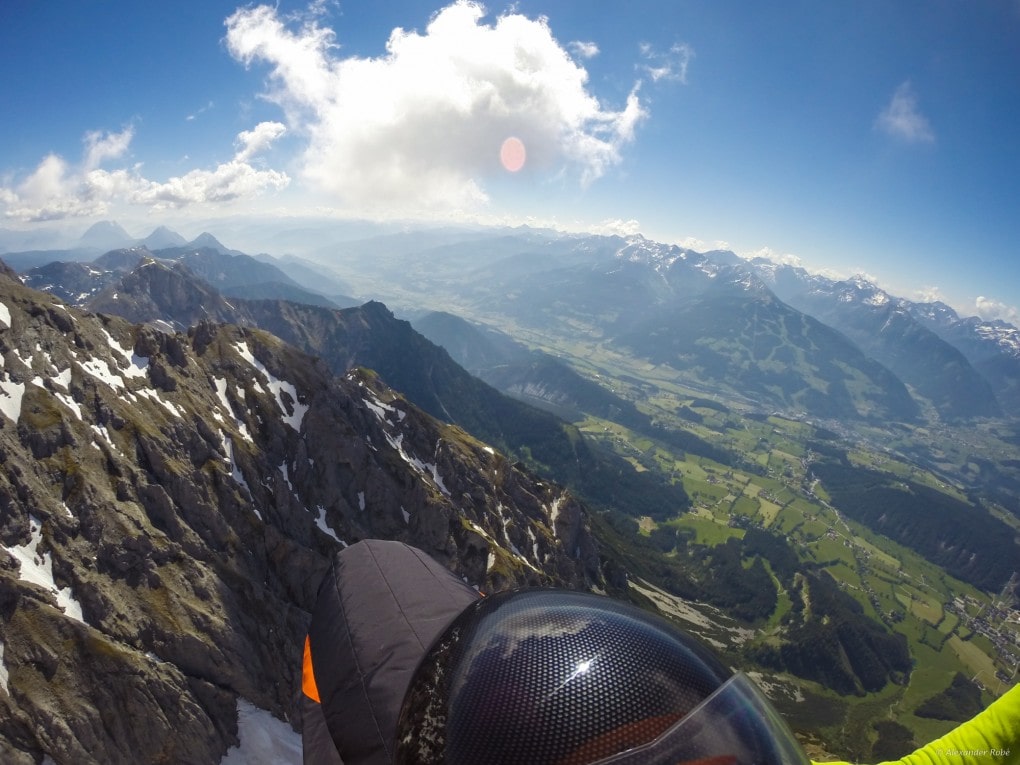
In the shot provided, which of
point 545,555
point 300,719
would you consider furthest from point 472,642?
point 545,555

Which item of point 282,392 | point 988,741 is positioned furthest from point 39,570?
point 988,741

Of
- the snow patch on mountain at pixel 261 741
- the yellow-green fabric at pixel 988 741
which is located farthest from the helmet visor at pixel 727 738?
the snow patch on mountain at pixel 261 741

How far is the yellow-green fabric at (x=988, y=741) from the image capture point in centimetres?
568

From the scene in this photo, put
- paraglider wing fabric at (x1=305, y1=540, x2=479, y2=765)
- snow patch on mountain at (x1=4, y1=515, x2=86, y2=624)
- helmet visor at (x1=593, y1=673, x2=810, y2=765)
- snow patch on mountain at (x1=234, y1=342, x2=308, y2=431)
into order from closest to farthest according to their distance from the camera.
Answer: helmet visor at (x1=593, y1=673, x2=810, y2=765) < paraglider wing fabric at (x1=305, y1=540, x2=479, y2=765) < snow patch on mountain at (x1=4, y1=515, x2=86, y2=624) < snow patch on mountain at (x1=234, y1=342, x2=308, y2=431)

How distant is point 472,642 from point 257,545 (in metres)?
77.0

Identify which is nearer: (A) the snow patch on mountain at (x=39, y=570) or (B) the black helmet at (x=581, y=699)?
(B) the black helmet at (x=581, y=699)

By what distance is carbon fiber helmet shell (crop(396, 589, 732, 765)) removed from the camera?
139 inches

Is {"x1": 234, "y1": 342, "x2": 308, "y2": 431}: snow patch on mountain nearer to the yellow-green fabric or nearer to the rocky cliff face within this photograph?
the rocky cliff face

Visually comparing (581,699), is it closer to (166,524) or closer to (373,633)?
(373,633)

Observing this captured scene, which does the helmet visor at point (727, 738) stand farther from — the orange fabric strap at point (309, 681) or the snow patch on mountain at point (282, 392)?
the snow patch on mountain at point (282, 392)

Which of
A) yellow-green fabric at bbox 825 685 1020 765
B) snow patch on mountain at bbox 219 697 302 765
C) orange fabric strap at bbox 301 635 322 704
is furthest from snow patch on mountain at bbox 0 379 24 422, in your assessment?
yellow-green fabric at bbox 825 685 1020 765

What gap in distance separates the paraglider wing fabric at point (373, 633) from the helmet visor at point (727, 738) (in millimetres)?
2744

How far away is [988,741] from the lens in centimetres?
581

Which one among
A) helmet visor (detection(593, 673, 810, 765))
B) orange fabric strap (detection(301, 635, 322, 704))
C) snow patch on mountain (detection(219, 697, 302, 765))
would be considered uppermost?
helmet visor (detection(593, 673, 810, 765))
